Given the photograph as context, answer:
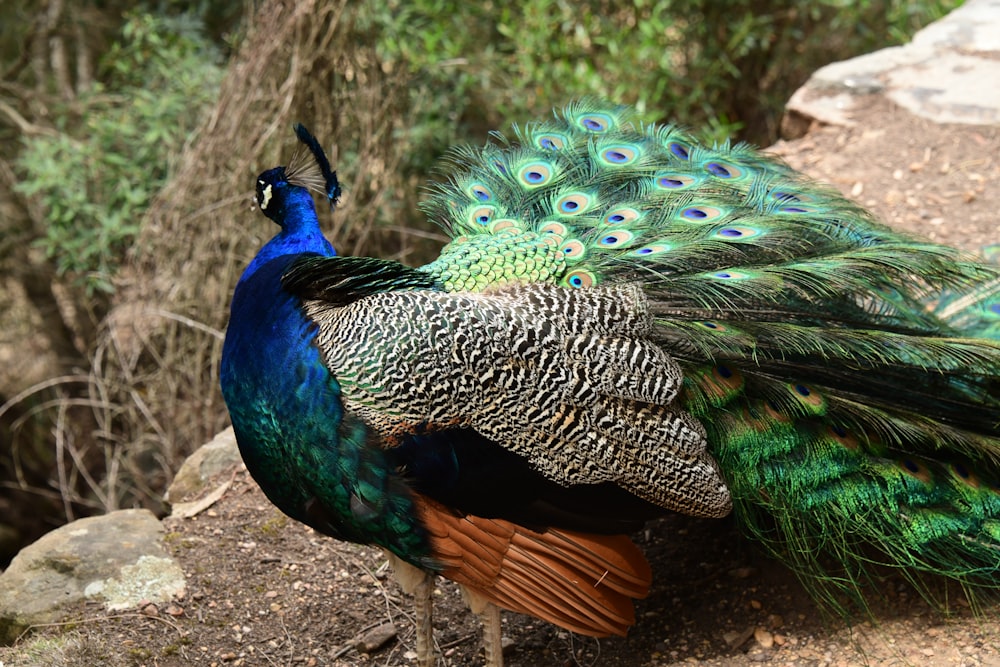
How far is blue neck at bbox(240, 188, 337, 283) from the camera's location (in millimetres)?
3311

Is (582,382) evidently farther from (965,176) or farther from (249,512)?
(965,176)

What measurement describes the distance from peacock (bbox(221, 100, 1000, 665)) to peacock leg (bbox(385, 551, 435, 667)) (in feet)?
0.03

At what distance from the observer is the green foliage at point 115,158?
587 cm

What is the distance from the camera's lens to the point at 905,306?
357 cm

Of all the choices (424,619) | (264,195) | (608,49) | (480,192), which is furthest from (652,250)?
(608,49)

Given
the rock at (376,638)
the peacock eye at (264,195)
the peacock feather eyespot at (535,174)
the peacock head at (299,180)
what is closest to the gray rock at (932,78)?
the peacock feather eyespot at (535,174)

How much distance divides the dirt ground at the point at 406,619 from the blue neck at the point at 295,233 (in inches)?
50.7

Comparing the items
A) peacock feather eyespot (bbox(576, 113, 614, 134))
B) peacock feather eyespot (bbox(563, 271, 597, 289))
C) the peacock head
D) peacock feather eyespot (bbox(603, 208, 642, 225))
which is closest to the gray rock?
peacock feather eyespot (bbox(576, 113, 614, 134))

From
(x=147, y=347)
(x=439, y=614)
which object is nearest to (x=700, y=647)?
(x=439, y=614)

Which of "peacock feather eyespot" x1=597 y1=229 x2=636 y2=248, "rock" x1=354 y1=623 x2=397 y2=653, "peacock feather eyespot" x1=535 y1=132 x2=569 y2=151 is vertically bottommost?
"rock" x1=354 y1=623 x2=397 y2=653

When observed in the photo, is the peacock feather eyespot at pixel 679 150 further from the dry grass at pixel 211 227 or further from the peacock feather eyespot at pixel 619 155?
the dry grass at pixel 211 227

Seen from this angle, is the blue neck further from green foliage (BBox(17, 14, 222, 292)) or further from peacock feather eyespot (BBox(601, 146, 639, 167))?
green foliage (BBox(17, 14, 222, 292))

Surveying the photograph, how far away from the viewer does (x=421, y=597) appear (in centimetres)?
337

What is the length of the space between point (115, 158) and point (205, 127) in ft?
2.97
